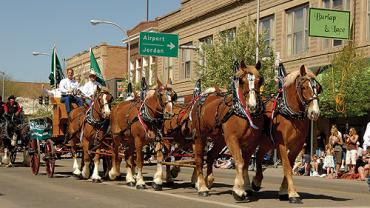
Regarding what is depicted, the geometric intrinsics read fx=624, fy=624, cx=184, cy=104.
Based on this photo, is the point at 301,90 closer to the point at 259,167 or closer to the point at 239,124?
the point at 239,124

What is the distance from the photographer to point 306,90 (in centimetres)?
1150

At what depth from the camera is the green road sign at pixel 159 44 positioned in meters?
31.9

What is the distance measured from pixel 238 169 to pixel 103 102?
243 inches

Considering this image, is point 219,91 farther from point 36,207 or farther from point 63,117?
point 63,117

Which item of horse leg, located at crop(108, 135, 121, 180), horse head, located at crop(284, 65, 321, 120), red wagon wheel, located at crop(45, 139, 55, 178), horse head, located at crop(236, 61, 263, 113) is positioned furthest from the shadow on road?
red wagon wheel, located at crop(45, 139, 55, 178)

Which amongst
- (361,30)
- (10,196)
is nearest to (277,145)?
(10,196)

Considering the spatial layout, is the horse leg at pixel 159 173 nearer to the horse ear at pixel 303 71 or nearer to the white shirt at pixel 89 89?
the horse ear at pixel 303 71

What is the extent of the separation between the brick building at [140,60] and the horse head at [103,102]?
30589mm

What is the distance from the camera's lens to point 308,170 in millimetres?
24344

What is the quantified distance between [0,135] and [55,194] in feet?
35.4

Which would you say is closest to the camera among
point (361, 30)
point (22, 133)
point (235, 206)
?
point (235, 206)

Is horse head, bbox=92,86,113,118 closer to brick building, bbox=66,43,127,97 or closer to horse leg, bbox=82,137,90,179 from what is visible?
horse leg, bbox=82,137,90,179

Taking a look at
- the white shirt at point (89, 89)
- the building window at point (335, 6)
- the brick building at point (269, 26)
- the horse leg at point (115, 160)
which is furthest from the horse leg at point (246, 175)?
the building window at point (335, 6)

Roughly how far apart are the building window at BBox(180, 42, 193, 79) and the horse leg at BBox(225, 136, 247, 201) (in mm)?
Result: 33248
